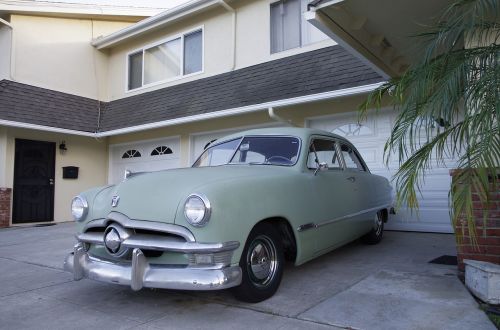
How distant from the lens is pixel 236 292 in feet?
11.6

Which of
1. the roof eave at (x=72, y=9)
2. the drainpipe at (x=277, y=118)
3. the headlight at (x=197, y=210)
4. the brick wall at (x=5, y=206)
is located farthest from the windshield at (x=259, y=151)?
the roof eave at (x=72, y=9)

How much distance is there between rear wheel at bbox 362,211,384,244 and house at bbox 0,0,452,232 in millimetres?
1436

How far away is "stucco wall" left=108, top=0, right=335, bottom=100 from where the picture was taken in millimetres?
9750

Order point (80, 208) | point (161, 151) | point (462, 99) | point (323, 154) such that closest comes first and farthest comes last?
1. point (462, 99)
2. point (80, 208)
3. point (323, 154)
4. point (161, 151)

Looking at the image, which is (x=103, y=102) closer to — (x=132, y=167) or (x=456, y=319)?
(x=132, y=167)

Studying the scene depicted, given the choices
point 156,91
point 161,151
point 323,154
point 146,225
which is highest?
point 156,91

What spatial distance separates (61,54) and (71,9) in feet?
4.29

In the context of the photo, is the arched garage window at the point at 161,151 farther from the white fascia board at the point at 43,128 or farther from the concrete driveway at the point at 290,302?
the concrete driveway at the point at 290,302

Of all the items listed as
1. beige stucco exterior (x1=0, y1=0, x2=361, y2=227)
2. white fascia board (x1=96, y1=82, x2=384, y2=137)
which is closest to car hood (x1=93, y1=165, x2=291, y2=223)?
white fascia board (x1=96, y1=82, x2=384, y2=137)

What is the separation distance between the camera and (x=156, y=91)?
462 inches

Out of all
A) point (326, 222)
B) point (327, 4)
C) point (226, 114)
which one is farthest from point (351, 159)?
point (226, 114)

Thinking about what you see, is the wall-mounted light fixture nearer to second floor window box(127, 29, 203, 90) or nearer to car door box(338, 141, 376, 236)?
second floor window box(127, 29, 203, 90)

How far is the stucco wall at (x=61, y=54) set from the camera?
438 inches

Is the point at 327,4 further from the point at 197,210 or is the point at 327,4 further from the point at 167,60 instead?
the point at 167,60
